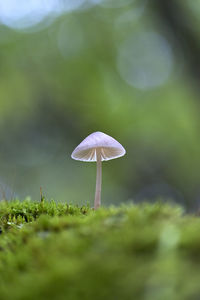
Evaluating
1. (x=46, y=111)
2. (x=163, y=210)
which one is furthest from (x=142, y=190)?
(x=163, y=210)

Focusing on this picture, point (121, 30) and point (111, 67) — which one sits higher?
point (121, 30)

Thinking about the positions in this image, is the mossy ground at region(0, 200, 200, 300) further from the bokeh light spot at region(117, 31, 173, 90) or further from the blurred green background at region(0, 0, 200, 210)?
the bokeh light spot at region(117, 31, 173, 90)

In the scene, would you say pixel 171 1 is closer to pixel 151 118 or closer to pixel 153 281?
pixel 151 118

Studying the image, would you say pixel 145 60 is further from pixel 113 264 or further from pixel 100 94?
pixel 113 264

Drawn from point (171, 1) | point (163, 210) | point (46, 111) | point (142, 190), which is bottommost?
point (142, 190)

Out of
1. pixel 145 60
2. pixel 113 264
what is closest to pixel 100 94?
pixel 145 60

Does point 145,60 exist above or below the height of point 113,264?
above
